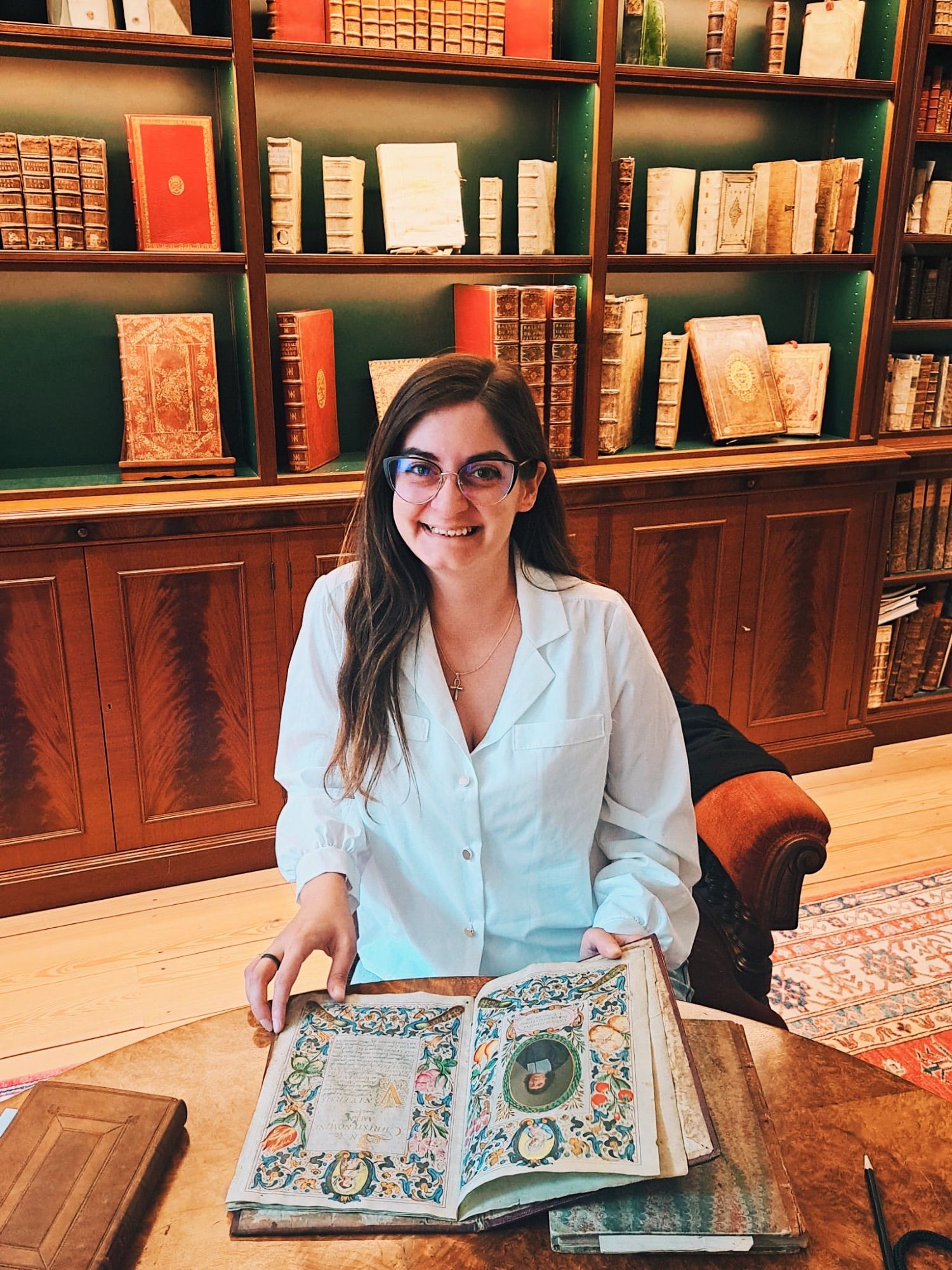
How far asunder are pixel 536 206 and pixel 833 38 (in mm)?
1032

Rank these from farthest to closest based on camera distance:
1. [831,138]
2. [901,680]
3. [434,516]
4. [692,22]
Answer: [901,680], [831,138], [692,22], [434,516]

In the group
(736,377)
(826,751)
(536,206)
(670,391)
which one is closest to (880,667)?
(826,751)

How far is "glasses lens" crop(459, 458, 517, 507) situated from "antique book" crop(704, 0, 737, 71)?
2.10m

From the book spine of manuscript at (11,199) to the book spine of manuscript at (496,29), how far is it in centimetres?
114

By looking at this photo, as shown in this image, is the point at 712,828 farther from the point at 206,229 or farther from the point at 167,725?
the point at 206,229

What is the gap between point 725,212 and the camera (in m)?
3.01

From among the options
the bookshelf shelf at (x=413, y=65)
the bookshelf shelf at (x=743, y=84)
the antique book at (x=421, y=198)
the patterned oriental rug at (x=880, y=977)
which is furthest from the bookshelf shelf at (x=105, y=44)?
the patterned oriental rug at (x=880, y=977)

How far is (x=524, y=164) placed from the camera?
110 inches

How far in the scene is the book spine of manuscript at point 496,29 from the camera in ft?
8.69

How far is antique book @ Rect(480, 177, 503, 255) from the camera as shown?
278cm

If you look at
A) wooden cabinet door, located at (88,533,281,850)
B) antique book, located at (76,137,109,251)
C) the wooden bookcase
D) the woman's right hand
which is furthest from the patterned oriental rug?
antique book, located at (76,137,109,251)

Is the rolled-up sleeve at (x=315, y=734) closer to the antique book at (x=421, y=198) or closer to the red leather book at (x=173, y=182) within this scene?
the red leather book at (x=173, y=182)

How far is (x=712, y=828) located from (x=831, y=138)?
102 inches

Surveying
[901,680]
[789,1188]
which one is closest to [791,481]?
[901,680]
